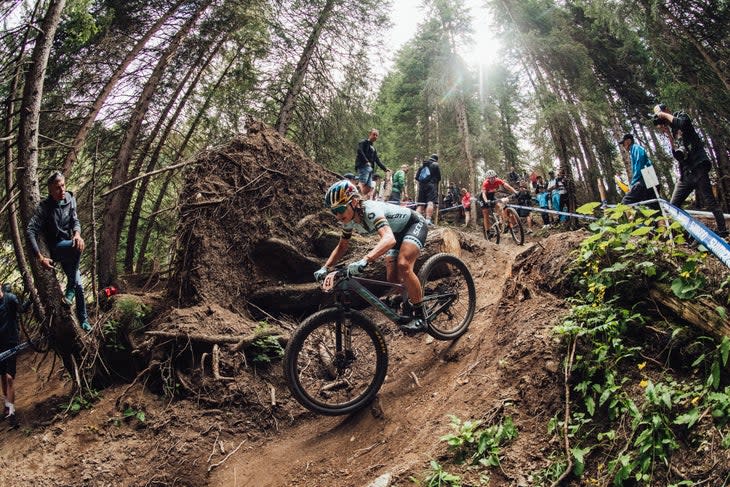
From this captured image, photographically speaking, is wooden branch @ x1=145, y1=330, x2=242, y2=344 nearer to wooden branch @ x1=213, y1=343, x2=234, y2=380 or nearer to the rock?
wooden branch @ x1=213, y1=343, x2=234, y2=380

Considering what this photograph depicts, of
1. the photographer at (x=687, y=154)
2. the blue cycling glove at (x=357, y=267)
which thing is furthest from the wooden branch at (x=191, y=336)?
the photographer at (x=687, y=154)

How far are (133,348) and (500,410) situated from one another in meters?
5.12

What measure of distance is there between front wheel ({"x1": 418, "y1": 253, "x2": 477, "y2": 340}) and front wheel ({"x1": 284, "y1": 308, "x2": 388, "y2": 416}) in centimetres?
97

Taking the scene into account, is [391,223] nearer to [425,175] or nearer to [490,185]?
[425,175]

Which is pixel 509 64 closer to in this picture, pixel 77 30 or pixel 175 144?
pixel 175 144

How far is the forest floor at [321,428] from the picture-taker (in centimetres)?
339

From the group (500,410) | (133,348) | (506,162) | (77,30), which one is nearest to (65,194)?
(133,348)

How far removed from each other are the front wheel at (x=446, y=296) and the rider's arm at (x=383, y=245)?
1.00 meters

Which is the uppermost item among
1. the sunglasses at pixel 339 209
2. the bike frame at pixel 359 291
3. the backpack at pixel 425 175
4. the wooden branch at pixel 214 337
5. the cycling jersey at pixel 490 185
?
the backpack at pixel 425 175

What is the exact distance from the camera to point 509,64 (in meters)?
19.7

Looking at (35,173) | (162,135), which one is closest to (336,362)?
(35,173)

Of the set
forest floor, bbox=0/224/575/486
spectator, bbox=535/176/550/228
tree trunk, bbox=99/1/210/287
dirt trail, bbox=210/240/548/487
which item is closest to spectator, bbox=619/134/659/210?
forest floor, bbox=0/224/575/486

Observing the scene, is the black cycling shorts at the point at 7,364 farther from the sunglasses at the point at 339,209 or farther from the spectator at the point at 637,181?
the spectator at the point at 637,181

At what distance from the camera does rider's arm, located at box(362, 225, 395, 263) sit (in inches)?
169
